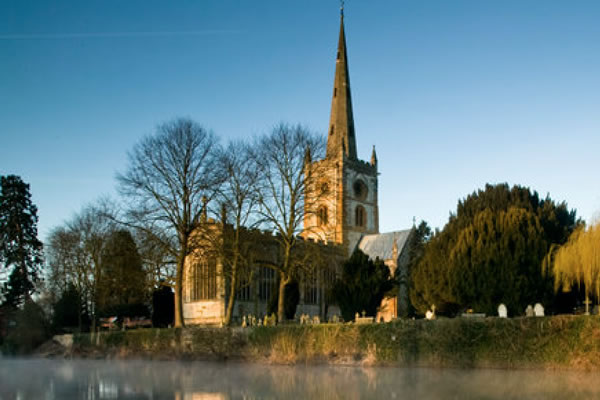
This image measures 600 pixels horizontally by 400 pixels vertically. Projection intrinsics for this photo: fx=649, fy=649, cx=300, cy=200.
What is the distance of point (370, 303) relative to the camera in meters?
40.6

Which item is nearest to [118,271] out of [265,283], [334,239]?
[265,283]

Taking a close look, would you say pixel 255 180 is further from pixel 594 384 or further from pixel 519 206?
pixel 594 384

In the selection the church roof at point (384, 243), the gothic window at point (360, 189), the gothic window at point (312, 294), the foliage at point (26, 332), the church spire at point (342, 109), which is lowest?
the foliage at point (26, 332)

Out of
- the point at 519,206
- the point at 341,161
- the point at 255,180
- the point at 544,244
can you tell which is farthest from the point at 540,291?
the point at 341,161

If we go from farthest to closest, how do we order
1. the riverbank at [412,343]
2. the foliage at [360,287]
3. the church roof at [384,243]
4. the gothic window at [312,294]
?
the church roof at [384,243]
the gothic window at [312,294]
the foliage at [360,287]
the riverbank at [412,343]

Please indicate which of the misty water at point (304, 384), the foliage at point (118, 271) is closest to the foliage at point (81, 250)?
the foliage at point (118, 271)

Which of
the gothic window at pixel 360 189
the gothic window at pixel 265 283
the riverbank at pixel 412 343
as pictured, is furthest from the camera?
the gothic window at pixel 360 189

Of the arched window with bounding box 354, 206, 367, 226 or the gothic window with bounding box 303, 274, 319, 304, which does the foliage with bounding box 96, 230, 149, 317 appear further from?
the arched window with bounding box 354, 206, 367, 226

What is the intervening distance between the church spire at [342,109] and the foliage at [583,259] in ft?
133

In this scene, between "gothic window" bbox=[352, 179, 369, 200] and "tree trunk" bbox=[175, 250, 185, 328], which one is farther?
"gothic window" bbox=[352, 179, 369, 200]

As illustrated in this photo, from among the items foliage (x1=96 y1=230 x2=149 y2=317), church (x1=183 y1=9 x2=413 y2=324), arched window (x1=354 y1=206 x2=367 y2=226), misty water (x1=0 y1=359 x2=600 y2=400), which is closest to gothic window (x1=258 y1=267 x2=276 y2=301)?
church (x1=183 y1=9 x2=413 y2=324)

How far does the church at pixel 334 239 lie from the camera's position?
38500mm

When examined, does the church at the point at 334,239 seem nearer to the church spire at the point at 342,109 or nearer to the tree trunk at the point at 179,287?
the church spire at the point at 342,109

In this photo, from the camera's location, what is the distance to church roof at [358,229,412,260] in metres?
55.8
